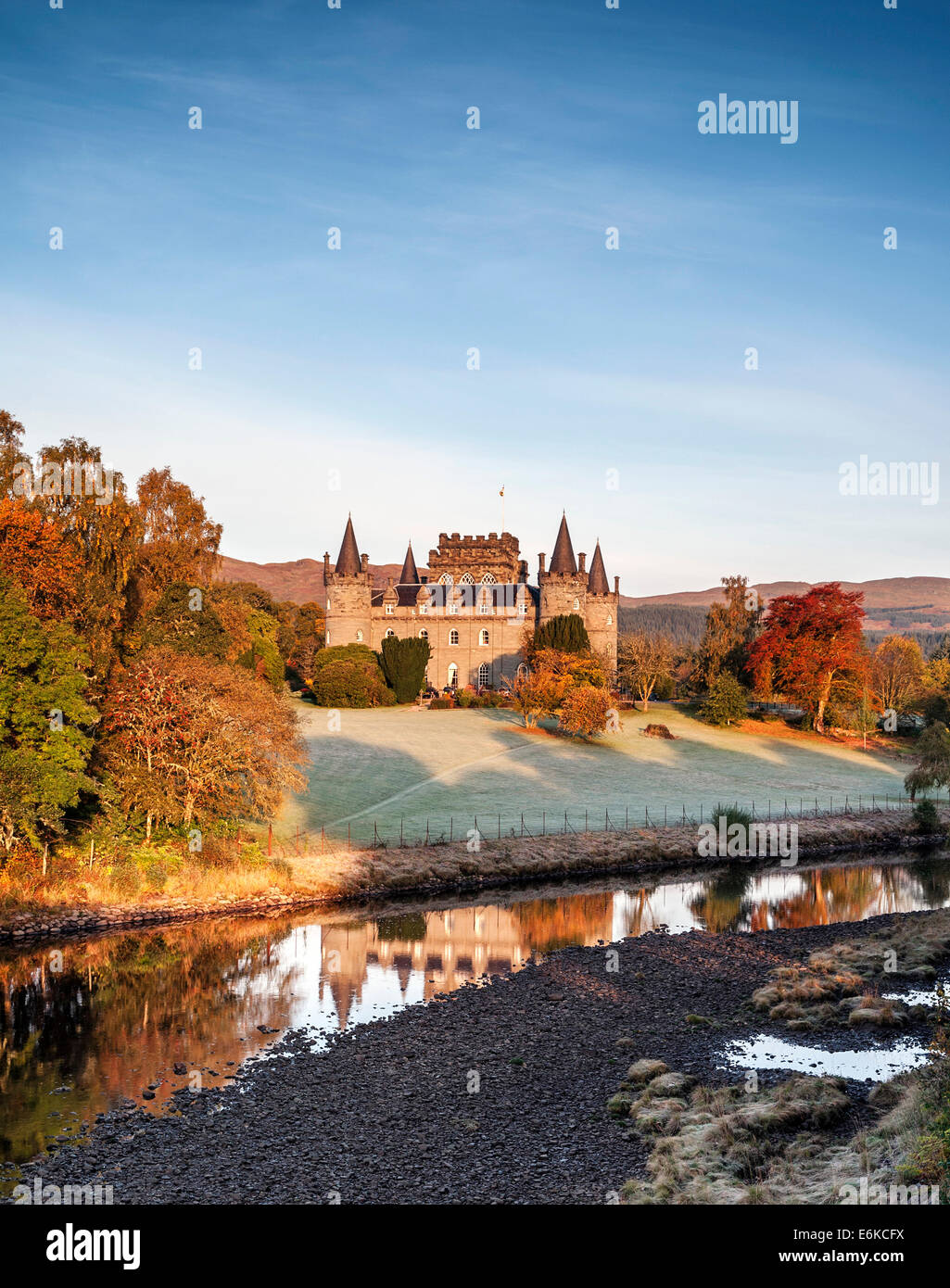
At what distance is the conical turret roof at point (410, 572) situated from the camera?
84.1 metres

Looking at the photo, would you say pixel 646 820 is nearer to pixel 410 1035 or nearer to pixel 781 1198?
pixel 410 1035

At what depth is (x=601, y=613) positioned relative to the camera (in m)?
74.7

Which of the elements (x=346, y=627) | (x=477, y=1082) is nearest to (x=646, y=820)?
(x=477, y=1082)

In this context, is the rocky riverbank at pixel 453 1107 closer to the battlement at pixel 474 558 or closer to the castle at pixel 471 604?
the castle at pixel 471 604

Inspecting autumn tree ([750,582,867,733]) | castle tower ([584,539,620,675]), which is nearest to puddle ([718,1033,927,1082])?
autumn tree ([750,582,867,733])

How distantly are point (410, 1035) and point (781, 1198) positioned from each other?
8026 millimetres

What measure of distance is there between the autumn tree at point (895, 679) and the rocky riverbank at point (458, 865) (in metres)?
26.7

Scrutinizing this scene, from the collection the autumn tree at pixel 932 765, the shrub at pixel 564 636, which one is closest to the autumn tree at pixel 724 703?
the shrub at pixel 564 636

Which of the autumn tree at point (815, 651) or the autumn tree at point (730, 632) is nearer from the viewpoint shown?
the autumn tree at point (815, 651)

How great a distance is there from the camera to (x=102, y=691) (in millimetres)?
28406

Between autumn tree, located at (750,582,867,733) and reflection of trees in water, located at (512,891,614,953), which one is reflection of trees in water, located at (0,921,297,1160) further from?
autumn tree, located at (750,582,867,733)

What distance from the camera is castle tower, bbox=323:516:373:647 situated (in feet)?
254

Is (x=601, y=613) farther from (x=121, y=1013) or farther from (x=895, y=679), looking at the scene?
(x=121, y=1013)

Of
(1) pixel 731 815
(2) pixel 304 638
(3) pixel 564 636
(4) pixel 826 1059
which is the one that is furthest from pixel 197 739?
(2) pixel 304 638
